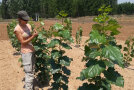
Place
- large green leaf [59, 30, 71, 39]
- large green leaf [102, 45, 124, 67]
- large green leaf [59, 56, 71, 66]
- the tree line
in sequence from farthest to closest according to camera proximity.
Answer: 1. the tree line
2. large green leaf [59, 56, 71, 66]
3. large green leaf [59, 30, 71, 39]
4. large green leaf [102, 45, 124, 67]

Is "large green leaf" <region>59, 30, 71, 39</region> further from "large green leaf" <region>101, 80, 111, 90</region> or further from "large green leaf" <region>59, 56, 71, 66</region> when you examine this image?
"large green leaf" <region>101, 80, 111, 90</region>

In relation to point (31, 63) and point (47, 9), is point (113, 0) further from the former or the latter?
point (31, 63)

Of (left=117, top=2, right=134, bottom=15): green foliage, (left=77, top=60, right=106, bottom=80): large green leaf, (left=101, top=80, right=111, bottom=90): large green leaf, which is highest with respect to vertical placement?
(left=117, top=2, right=134, bottom=15): green foliage

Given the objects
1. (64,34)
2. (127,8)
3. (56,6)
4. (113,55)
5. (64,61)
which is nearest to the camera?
(113,55)

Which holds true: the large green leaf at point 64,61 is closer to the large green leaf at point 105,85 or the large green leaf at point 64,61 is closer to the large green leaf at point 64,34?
the large green leaf at point 64,34

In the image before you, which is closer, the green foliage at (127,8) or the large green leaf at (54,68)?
the large green leaf at (54,68)

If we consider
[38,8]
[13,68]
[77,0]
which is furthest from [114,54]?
[38,8]

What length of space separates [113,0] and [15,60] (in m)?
51.5

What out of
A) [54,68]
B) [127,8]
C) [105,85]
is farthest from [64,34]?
[127,8]

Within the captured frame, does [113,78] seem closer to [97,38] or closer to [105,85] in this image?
[105,85]

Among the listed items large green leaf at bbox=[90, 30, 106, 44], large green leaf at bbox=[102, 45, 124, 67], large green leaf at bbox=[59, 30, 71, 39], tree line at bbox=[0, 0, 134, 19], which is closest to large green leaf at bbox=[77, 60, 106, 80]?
large green leaf at bbox=[102, 45, 124, 67]

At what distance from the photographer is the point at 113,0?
5222 centimetres

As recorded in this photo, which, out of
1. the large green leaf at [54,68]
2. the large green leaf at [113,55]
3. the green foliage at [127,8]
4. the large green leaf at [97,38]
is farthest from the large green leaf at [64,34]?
the green foliage at [127,8]

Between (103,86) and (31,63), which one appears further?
(31,63)
